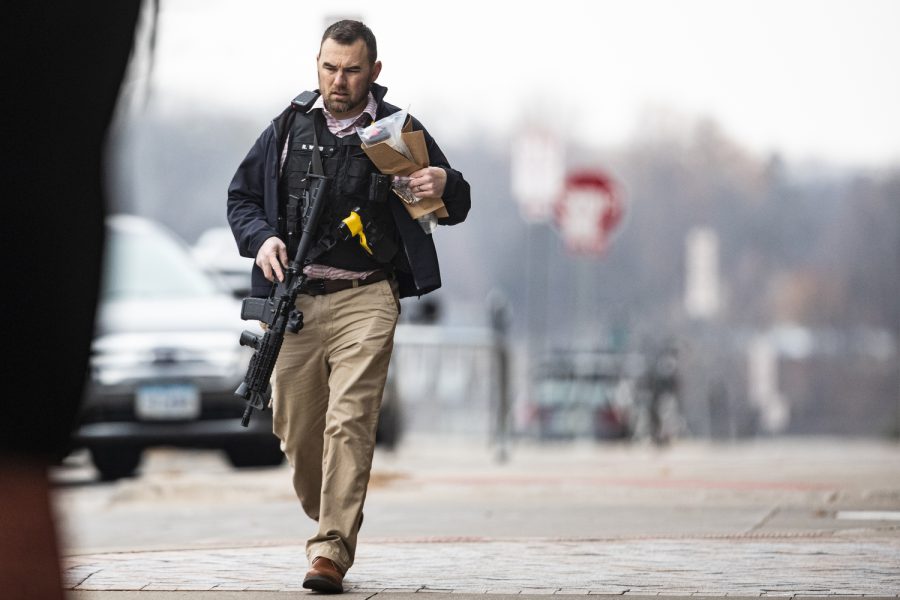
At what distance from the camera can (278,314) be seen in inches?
212

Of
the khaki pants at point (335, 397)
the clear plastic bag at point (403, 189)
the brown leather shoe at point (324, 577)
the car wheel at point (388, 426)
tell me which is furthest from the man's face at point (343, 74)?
the car wheel at point (388, 426)

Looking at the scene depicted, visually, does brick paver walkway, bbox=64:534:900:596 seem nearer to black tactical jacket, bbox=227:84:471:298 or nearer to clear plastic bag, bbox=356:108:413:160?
black tactical jacket, bbox=227:84:471:298

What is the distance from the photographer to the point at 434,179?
5410 millimetres

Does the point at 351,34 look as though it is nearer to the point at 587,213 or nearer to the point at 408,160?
the point at 408,160

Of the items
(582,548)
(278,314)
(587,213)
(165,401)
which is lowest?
(582,548)

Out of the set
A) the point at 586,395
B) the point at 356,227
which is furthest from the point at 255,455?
the point at 586,395

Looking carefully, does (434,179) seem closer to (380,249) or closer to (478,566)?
(380,249)

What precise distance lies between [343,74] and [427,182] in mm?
405

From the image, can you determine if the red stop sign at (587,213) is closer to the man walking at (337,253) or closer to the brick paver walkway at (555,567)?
the brick paver walkway at (555,567)

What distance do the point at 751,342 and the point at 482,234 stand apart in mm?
17536

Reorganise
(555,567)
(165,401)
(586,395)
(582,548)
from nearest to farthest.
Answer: (555,567) → (582,548) → (165,401) → (586,395)

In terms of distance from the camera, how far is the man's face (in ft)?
17.5

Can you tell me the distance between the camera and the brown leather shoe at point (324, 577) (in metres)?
5.08

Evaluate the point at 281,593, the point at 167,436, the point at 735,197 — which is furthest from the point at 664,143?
the point at 281,593
